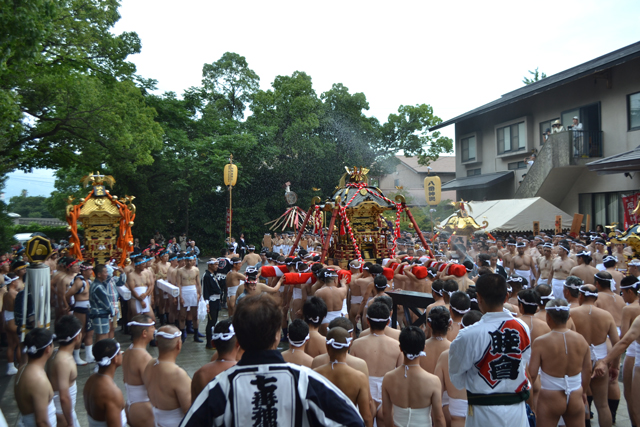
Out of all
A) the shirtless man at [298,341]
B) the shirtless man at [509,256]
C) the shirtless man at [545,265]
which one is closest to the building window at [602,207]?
the shirtless man at [509,256]

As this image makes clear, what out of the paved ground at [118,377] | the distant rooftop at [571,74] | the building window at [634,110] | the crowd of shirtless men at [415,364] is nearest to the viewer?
the crowd of shirtless men at [415,364]

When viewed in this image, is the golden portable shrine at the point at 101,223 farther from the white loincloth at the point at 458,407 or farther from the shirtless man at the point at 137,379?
the white loincloth at the point at 458,407

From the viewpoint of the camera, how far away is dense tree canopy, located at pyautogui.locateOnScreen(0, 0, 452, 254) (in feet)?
48.3

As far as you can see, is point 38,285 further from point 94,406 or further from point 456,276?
point 456,276

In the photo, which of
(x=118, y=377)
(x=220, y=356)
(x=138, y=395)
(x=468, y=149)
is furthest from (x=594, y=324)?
(x=468, y=149)

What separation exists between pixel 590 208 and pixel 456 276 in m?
14.7

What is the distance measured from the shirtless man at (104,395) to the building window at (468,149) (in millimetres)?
25134

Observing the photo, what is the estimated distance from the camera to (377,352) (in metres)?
4.27

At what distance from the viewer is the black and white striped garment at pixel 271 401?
194 centimetres

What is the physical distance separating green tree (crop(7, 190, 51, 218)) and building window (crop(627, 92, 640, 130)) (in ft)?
187

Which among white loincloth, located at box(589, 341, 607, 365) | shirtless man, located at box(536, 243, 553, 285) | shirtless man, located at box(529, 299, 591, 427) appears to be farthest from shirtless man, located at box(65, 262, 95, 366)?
shirtless man, located at box(536, 243, 553, 285)

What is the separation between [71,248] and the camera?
1198 centimetres

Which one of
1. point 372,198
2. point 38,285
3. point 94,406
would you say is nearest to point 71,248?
point 38,285

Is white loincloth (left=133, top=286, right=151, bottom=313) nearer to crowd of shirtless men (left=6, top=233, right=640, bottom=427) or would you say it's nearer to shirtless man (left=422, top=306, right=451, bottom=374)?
crowd of shirtless men (left=6, top=233, right=640, bottom=427)
